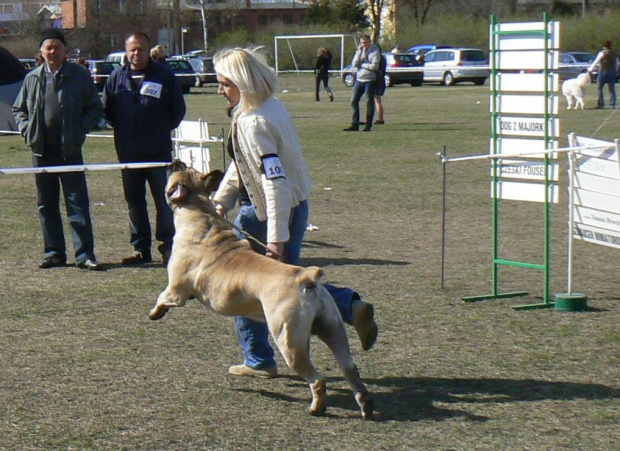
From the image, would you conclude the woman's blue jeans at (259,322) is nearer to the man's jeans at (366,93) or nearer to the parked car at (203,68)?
the man's jeans at (366,93)

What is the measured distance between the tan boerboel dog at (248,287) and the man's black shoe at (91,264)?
12.4ft

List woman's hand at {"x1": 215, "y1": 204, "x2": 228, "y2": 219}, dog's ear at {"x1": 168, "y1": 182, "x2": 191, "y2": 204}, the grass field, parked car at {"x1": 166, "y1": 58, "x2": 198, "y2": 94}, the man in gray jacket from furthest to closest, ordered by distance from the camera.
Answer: parked car at {"x1": 166, "y1": 58, "x2": 198, "y2": 94} < the man in gray jacket < woman's hand at {"x1": 215, "y1": 204, "x2": 228, "y2": 219} < dog's ear at {"x1": 168, "y1": 182, "x2": 191, "y2": 204} < the grass field

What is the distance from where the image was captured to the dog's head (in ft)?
17.6

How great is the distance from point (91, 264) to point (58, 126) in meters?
1.26

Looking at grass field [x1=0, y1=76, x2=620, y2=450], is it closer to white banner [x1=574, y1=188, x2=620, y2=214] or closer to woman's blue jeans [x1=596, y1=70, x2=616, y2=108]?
white banner [x1=574, y1=188, x2=620, y2=214]

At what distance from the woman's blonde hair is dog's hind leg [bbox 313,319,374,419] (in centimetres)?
119

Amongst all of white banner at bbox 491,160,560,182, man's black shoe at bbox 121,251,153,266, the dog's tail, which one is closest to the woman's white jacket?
the dog's tail

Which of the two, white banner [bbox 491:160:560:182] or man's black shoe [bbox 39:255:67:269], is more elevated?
white banner [bbox 491:160:560:182]

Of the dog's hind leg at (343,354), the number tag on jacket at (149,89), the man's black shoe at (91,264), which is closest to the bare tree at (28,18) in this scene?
the number tag on jacket at (149,89)

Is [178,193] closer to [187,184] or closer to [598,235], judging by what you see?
[187,184]

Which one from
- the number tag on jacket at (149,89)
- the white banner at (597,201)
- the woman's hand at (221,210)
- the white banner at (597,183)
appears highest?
the number tag on jacket at (149,89)

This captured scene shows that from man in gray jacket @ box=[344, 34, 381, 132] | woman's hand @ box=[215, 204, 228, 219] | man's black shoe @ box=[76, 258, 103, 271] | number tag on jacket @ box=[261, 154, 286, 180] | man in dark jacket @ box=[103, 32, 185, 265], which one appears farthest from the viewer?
man in gray jacket @ box=[344, 34, 381, 132]

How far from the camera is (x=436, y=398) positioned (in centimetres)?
545

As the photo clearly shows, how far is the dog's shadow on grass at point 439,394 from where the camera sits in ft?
17.1
